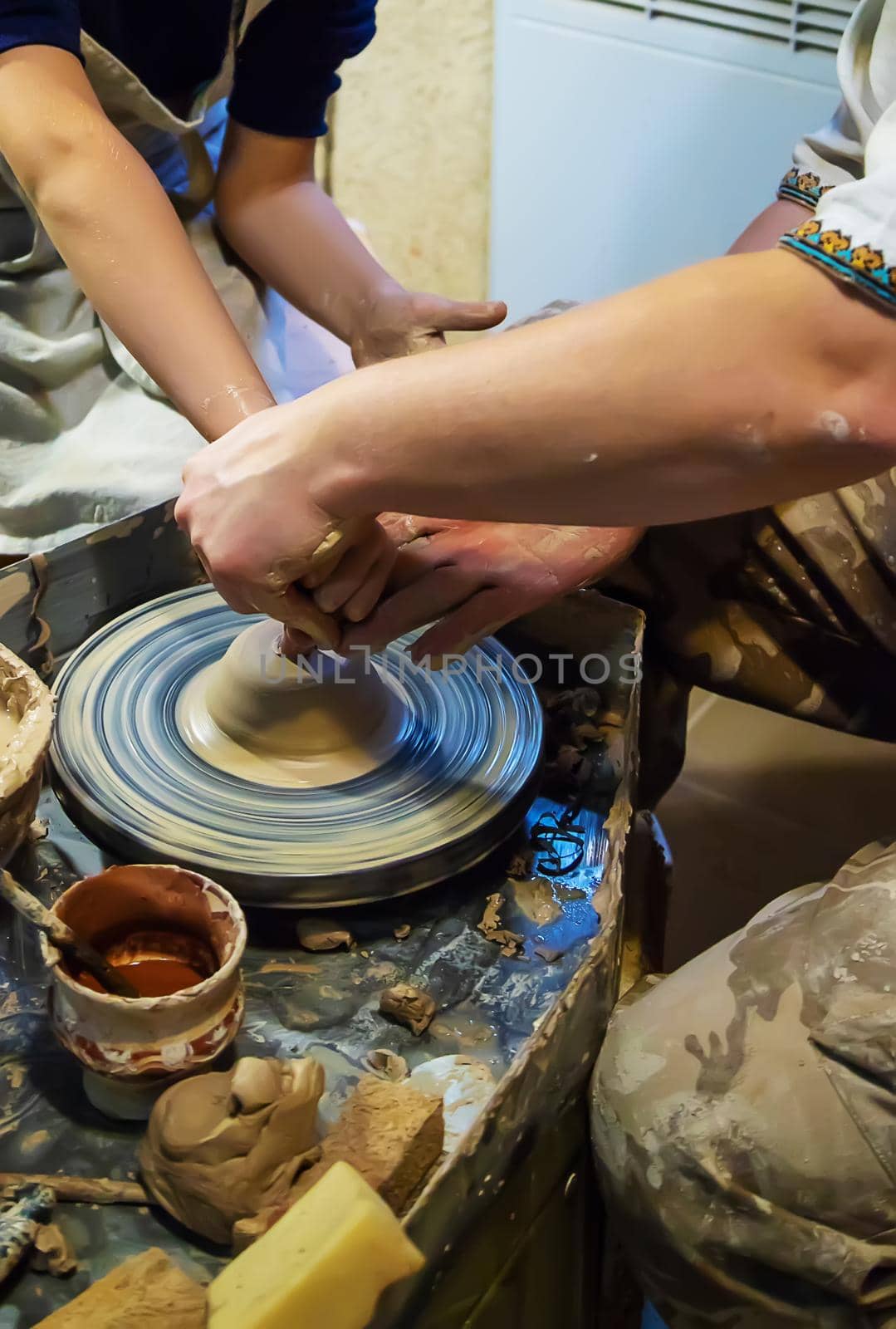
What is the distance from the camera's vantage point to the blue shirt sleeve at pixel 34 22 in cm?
117

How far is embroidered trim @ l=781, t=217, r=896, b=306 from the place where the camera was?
2.31 ft

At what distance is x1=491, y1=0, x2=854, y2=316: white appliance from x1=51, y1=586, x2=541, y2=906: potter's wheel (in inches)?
53.0

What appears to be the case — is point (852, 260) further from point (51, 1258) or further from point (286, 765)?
point (51, 1258)

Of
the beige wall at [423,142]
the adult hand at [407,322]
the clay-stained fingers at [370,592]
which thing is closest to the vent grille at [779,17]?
the beige wall at [423,142]

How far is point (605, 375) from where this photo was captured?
76 centimetres

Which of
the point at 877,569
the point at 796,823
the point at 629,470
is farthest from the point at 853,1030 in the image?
the point at 796,823

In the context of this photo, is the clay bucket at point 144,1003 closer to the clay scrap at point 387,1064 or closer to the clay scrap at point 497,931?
the clay scrap at point 387,1064

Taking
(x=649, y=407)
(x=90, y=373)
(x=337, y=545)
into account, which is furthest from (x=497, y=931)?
(x=90, y=373)

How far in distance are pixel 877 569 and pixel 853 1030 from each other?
59cm

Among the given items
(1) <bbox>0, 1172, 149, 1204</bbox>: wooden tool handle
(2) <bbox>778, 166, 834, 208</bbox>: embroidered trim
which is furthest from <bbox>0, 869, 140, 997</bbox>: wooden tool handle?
(2) <bbox>778, 166, 834, 208</bbox>: embroidered trim

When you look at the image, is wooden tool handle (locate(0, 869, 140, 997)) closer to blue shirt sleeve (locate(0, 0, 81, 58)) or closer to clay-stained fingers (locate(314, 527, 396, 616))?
clay-stained fingers (locate(314, 527, 396, 616))

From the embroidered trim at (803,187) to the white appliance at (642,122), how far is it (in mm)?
709

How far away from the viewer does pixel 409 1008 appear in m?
0.92

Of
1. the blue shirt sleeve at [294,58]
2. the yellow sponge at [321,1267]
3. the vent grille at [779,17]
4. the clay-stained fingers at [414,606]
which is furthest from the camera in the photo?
the vent grille at [779,17]
